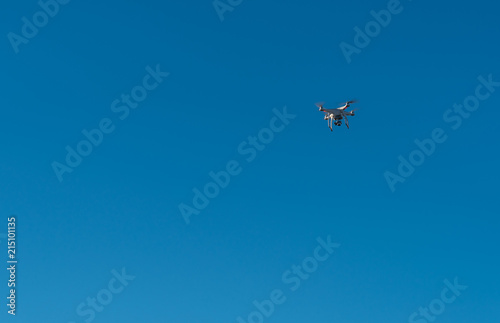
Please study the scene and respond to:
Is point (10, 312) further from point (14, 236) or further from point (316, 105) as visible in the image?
point (316, 105)

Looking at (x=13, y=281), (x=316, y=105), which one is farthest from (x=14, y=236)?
(x=316, y=105)

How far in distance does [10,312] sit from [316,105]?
53437mm

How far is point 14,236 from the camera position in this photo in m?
111

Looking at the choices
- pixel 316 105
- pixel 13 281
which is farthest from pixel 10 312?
pixel 316 105

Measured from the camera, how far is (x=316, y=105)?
121 meters

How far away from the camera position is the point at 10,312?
10794cm

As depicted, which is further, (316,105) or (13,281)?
(316,105)

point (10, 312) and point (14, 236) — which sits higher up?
point (14, 236)

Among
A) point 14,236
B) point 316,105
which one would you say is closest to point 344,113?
point 316,105

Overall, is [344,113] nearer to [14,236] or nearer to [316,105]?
[316,105]

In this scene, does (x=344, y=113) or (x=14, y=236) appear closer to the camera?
(x=14, y=236)

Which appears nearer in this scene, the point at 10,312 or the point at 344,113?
the point at 10,312

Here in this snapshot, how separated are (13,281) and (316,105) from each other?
51070 mm

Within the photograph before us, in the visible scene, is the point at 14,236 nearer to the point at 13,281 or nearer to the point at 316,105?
the point at 13,281
